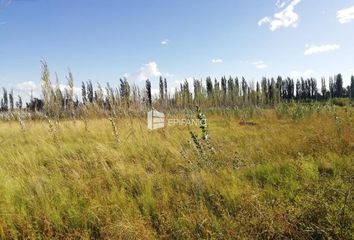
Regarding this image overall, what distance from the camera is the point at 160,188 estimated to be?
399 centimetres

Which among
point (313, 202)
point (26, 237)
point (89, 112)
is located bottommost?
point (26, 237)

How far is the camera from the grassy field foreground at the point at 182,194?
2826 mm

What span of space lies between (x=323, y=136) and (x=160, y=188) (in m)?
3.78

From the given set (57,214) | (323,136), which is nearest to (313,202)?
(57,214)

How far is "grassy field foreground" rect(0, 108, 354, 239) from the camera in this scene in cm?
283

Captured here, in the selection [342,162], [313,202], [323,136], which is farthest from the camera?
[323,136]

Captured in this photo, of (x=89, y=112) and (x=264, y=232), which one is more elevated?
(x=89, y=112)

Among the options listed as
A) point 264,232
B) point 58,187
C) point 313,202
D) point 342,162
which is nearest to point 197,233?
point 264,232

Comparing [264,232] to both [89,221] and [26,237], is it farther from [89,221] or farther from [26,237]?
[26,237]

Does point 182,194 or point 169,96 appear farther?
point 169,96

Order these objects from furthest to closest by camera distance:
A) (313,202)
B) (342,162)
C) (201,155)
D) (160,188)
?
(201,155)
(342,162)
(160,188)
(313,202)

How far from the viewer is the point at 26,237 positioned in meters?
3.11

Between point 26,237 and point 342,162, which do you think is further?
A: point 342,162

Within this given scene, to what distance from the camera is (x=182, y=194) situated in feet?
12.0
